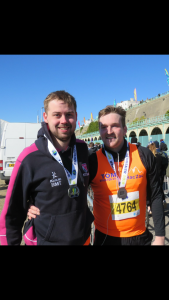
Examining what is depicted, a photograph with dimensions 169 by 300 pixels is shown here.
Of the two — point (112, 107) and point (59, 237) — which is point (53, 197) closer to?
point (59, 237)

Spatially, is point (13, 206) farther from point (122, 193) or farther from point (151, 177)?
point (151, 177)

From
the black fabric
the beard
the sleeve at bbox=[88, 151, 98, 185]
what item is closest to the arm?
the beard

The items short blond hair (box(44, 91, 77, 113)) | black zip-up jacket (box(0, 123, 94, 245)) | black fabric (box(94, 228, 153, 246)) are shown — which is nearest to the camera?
black zip-up jacket (box(0, 123, 94, 245))

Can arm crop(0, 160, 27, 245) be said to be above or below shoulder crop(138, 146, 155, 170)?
below

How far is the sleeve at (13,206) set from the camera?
4.81ft

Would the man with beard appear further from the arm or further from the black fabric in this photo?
the black fabric

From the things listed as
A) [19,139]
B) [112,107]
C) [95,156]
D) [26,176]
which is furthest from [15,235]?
[19,139]

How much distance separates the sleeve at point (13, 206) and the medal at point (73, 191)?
1.17 ft

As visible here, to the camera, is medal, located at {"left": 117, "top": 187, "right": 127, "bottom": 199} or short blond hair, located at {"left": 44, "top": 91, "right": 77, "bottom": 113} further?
→ medal, located at {"left": 117, "top": 187, "right": 127, "bottom": 199}

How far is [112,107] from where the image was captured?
6.24 ft

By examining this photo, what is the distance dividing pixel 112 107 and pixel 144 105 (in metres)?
75.9

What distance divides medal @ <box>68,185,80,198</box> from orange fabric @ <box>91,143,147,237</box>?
0.42 meters

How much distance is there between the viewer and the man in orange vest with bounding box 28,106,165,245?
5.99 ft
